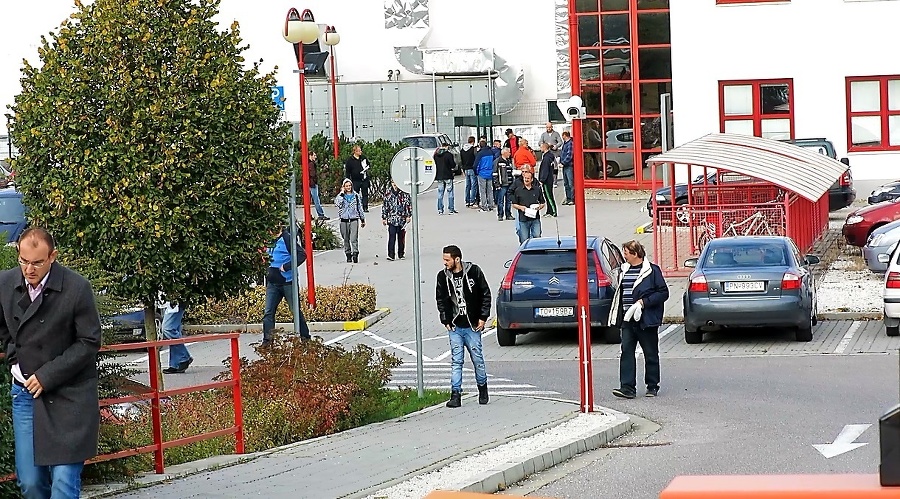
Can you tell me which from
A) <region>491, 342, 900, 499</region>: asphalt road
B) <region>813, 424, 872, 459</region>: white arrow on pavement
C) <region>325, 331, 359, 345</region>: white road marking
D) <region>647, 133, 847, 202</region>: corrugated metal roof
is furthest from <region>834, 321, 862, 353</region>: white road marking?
<region>325, 331, 359, 345</region>: white road marking

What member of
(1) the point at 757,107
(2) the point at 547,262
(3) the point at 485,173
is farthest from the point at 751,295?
(1) the point at 757,107

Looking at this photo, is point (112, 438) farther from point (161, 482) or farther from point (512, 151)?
point (512, 151)

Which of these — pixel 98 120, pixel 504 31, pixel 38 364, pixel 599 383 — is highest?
pixel 504 31

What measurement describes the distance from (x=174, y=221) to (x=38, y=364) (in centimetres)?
711

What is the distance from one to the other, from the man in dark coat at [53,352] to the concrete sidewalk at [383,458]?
177 centimetres

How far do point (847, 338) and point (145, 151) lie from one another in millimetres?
10051

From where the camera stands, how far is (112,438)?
945 cm

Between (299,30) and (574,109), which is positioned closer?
(574,109)

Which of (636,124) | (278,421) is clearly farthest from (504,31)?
(278,421)

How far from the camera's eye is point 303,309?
23.1 m

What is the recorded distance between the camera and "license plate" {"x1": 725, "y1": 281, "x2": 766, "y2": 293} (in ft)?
62.1

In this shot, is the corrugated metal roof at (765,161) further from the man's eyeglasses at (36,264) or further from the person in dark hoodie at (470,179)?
the man's eyeglasses at (36,264)

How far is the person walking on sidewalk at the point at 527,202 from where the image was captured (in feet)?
87.3

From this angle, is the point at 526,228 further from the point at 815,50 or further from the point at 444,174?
the point at 815,50
